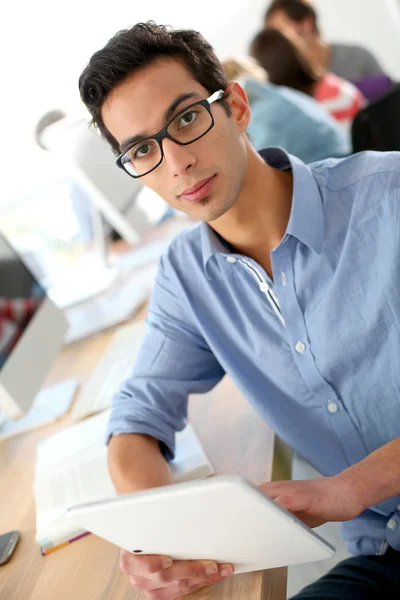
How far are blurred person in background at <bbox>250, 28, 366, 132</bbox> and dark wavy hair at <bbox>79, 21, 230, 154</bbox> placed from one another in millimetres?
1838

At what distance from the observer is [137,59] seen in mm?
967

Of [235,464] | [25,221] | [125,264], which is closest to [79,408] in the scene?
[235,464]

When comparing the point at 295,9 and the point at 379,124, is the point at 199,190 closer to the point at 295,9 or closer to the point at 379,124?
the point at 379,124

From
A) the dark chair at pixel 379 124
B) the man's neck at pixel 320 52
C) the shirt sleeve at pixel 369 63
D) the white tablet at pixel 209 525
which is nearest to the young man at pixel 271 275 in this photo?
the white tablet at pixel 209 525

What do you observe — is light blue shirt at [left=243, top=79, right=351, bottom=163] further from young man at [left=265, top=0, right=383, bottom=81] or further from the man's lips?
the man's lips

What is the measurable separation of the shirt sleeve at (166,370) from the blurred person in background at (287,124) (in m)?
1.24

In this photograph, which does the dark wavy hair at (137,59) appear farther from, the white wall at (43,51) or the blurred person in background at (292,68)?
the blurred person in background at (292,68)

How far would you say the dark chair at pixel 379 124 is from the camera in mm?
2111

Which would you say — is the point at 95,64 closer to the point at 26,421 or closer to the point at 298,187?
the point at 298,187

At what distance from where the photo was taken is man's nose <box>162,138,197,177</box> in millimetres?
963

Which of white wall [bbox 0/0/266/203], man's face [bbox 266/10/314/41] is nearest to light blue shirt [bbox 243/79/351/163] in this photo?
white wall [bbox 0/0/266/203]

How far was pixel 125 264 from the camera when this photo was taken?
7.09 ft

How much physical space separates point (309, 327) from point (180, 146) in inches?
14.1

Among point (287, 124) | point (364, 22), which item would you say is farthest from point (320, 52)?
point (287, 124)
